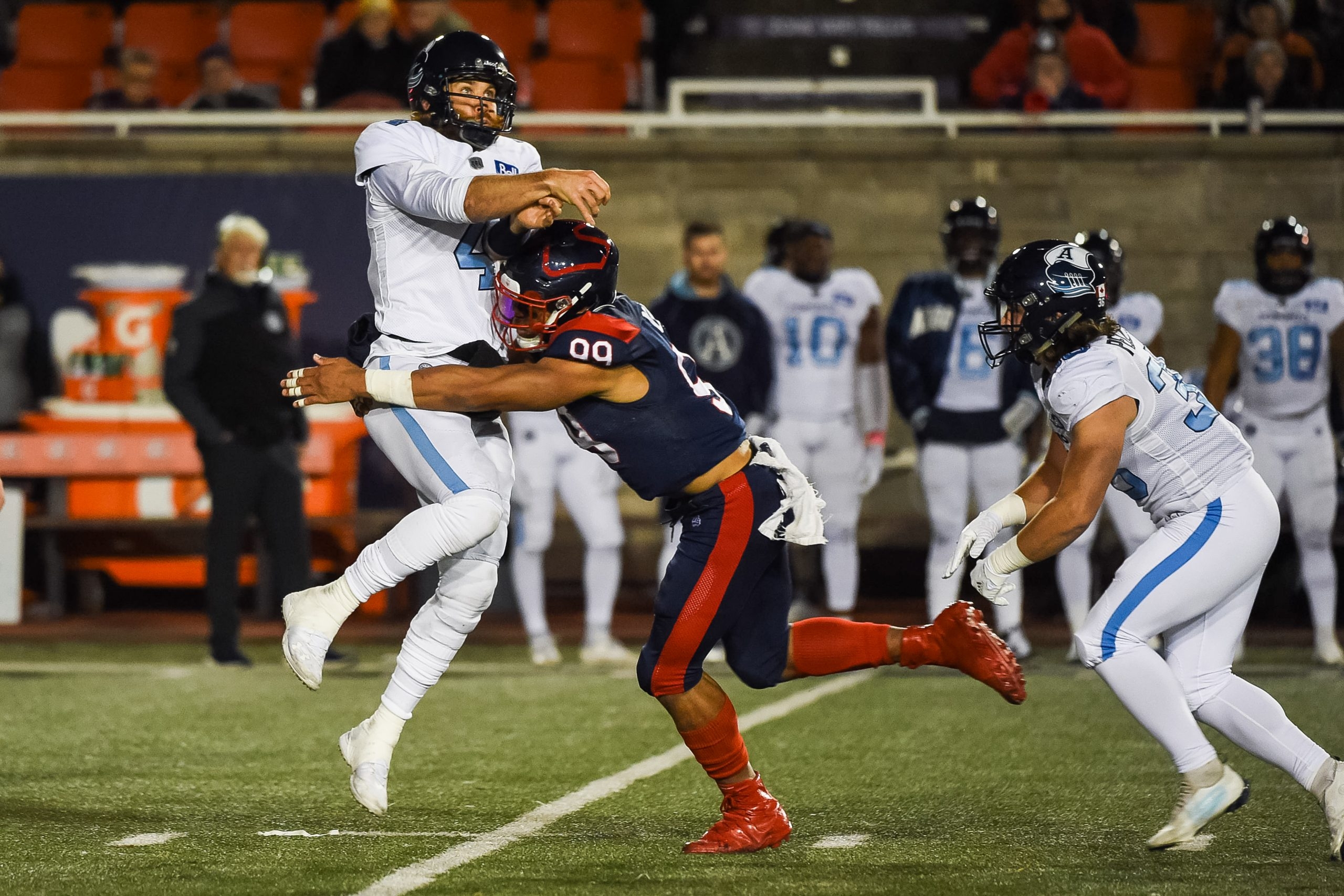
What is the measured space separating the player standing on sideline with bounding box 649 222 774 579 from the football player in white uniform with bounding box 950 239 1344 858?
3933mm

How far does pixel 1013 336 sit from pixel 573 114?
18.8 feet

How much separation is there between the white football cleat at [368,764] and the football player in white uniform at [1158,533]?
4.80ft

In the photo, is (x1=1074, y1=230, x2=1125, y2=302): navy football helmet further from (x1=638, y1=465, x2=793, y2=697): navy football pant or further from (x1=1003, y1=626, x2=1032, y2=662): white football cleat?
(x1=638, y1=465, x2=793, y2=697): navy football pant

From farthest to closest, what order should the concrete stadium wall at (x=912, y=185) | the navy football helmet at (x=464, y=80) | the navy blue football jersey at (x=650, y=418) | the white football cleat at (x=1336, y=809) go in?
the concrete stadium wall at (x=912, y=185) < the navy football helmet at (x=464, y=80) < the navy blue football jersey at (x=650, y=418) < the white football cleat at (x=1336, y=809)

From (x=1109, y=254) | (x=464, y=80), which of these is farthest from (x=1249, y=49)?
(x=464, y=80)

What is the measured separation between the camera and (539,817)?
14.8ft

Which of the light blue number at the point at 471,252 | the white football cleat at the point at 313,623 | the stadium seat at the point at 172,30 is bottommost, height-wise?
the white football cleat at the point at 313,623

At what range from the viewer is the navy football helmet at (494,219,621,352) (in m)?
4.04

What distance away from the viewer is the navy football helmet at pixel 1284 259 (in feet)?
25.1

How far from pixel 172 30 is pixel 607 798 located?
28.6 feet

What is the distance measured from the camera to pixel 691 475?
409cm

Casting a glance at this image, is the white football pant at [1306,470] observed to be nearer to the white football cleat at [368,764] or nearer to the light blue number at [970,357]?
the light blue number at [970,357]

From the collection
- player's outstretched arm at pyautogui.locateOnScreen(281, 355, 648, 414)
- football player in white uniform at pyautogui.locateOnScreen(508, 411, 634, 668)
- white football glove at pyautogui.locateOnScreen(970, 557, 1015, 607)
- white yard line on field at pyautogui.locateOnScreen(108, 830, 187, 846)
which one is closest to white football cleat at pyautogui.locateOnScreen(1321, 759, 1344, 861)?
white football glove at pyautogui.locateOnScreen(970, 557, 1015, 607)

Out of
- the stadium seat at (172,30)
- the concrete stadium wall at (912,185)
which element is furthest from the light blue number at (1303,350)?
the stadium seat at (172,30)
